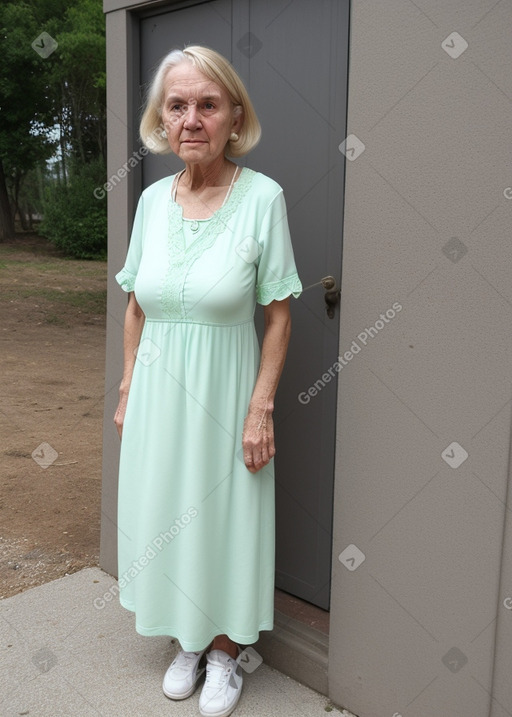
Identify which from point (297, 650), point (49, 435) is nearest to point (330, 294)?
point (297, 650)

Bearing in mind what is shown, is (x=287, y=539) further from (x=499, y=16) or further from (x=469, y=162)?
(x=499, y=16)

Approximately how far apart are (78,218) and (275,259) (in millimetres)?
23034

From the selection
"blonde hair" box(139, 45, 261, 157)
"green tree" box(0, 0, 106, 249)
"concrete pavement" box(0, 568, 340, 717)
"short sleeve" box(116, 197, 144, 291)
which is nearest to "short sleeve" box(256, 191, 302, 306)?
"blonde hair" box(139, 45, 261, 157)

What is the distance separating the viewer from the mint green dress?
2482 mm

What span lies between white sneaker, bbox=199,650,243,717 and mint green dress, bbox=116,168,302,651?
19 cm

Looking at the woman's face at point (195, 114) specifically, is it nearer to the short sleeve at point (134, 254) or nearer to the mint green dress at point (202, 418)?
the mint green dress at point (202, 418)

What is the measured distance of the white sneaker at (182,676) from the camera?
9.21 feet

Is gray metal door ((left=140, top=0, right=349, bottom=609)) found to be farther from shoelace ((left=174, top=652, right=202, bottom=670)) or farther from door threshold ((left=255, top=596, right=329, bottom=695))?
shoelace ((left=174, top=652, right=202, bottom=670))

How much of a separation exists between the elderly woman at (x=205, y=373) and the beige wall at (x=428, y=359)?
30 cm

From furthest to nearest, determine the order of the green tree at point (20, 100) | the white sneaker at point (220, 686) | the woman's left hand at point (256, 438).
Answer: the green tree at point (20, 100)
the white sneaker at point (220, 686)
the woman's left hand at point (256, 438)

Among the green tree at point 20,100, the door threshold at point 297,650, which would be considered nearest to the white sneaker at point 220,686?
the door threshold at point 297,650

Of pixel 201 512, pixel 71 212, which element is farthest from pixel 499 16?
pixel 71 212

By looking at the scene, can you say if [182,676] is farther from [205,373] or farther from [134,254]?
[134,254]

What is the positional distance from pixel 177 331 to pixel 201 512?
0.63 meters
